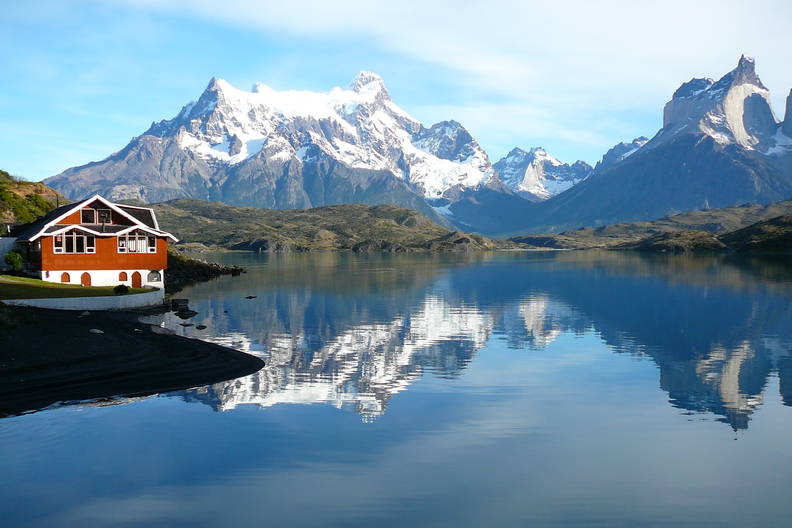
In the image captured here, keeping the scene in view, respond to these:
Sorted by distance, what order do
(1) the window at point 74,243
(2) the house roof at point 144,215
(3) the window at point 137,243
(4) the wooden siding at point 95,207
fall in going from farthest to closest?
(2) the house roof at point 144,215, (3) the window at point 137,243, (4) the wooden siding at point 95,207, (1) the window at point 74,243

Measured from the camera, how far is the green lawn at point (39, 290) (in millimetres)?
63550

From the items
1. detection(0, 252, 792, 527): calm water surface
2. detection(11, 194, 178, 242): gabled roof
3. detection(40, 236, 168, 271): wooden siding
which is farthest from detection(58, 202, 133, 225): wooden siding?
detection(0, 252, 792, 527): calm water surface

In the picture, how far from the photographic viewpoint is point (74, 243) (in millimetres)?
82000

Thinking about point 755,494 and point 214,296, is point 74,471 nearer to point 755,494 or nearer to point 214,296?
point 755,494

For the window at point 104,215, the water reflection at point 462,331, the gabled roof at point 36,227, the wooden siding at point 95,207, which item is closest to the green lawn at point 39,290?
the gabled roof at point 36,227

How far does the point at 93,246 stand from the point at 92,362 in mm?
48685

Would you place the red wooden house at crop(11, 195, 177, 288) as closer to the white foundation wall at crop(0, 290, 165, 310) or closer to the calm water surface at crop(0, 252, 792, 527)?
the white foundation wall at crop(0, 290, 165, 310)

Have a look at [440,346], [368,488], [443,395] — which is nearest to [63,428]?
[368,488]

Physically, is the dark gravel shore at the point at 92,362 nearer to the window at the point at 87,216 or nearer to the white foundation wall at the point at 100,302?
the white foundation wall at the point at 100,302

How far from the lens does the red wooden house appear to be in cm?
8062

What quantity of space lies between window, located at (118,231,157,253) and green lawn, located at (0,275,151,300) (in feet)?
35.7

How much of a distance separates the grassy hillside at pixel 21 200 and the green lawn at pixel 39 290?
33.3m

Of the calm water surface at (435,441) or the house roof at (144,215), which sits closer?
the calm water surface at (435,441)

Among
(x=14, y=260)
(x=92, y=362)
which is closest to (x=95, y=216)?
(x=14, y=260)
